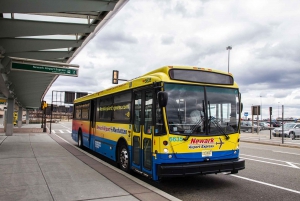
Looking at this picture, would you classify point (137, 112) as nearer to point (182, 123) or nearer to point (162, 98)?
point (182, 123)

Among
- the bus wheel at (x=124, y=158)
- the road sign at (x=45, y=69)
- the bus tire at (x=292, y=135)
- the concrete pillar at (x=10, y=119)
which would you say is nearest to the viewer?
the bus wheel at (x=124, y=158)

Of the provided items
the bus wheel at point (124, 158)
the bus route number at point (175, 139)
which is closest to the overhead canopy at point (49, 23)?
the bus wheel at point (124, 158)

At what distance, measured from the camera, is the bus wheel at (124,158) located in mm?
8555

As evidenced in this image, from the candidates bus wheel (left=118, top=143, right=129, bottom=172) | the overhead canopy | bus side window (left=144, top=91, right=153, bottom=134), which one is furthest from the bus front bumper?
the overhead canopy

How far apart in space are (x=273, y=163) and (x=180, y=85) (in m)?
6.85

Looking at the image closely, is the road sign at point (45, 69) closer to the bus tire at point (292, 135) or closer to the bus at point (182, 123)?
the bus at point (182, 123)

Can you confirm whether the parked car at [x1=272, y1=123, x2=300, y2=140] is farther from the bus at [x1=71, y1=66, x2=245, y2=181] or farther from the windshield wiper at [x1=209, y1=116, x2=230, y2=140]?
the windshield wiper at [x1=209, y1=116, x2=230, y2=140]

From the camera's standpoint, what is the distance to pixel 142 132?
24.7 ft

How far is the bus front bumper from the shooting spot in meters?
6.38

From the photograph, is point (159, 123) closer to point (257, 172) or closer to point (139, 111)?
point (139, 111)

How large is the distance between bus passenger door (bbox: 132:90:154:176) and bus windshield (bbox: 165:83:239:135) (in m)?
0.69

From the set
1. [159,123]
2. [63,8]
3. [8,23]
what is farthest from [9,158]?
[159,123]

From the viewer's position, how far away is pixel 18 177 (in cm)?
750

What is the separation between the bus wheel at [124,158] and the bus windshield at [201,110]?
260 cm
